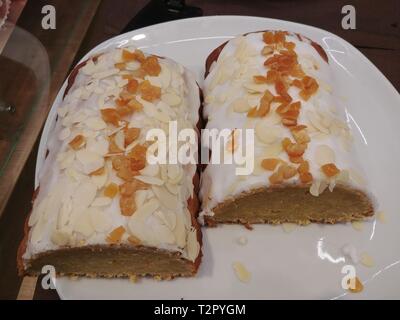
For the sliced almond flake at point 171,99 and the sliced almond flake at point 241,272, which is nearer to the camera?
the sliced almond flake at point 241,272

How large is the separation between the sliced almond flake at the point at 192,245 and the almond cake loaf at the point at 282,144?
103mm

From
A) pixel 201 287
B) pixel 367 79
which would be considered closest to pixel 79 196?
pixel 201 287

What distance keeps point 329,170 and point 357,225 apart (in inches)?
11.2

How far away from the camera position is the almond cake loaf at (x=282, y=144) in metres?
1.45

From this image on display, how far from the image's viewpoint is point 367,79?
6.40 feet

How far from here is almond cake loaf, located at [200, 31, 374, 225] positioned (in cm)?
145

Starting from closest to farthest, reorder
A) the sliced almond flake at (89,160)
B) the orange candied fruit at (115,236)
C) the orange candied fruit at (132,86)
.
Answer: the orange candied fruit at (115,236) → the sliced almond flake at (89,160) → the orange candied fruit at (132,86)

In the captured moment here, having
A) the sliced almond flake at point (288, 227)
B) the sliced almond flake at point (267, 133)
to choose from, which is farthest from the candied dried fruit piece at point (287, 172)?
the sliced almond flake at point (288, 227)

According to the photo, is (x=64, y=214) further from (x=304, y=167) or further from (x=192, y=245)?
(x=304, y=167)

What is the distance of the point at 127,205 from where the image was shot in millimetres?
1346

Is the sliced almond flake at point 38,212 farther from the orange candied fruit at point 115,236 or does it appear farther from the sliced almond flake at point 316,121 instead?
the sliced almond flake at point 316,121

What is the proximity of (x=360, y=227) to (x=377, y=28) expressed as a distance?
1278 millimetres

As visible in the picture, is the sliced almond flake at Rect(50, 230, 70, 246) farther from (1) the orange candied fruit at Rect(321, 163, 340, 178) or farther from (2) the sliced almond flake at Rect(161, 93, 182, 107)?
(1) the orange candied fruit at Rect(321, 163, 340, 178)

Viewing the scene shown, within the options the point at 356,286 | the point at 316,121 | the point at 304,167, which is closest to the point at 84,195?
the point at 304,167
